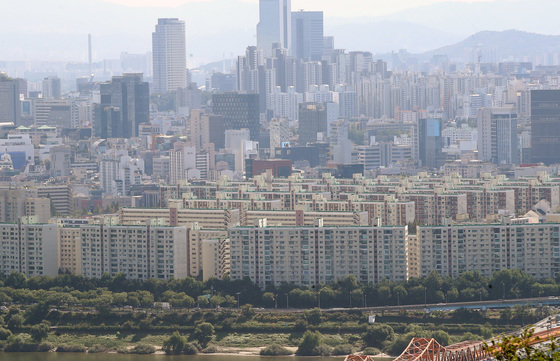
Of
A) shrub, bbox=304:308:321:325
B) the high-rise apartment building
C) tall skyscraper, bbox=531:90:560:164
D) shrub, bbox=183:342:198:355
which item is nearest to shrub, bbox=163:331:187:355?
shrub, bbox=183:342:198:355

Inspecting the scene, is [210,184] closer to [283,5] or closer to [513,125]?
[513,125]

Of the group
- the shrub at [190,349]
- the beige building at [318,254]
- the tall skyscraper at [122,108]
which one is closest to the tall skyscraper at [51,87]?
the tall skyscraper at [122,108]

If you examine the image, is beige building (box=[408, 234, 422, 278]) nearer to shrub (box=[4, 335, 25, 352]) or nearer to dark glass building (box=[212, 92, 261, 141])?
shrub (box=[4, 335, 25, 352])

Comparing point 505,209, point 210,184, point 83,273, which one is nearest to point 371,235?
point 83,273

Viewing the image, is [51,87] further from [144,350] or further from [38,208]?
[144,350]

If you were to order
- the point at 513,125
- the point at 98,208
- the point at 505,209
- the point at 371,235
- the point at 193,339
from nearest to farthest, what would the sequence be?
1. the point at 193,339
2. the point at 371,235
3. the point at 505,209
4. the point at 98,208
5. the point at 513,125

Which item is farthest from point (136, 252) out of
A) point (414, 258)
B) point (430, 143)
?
point (430, 143)

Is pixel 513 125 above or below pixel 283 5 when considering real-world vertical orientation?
below
